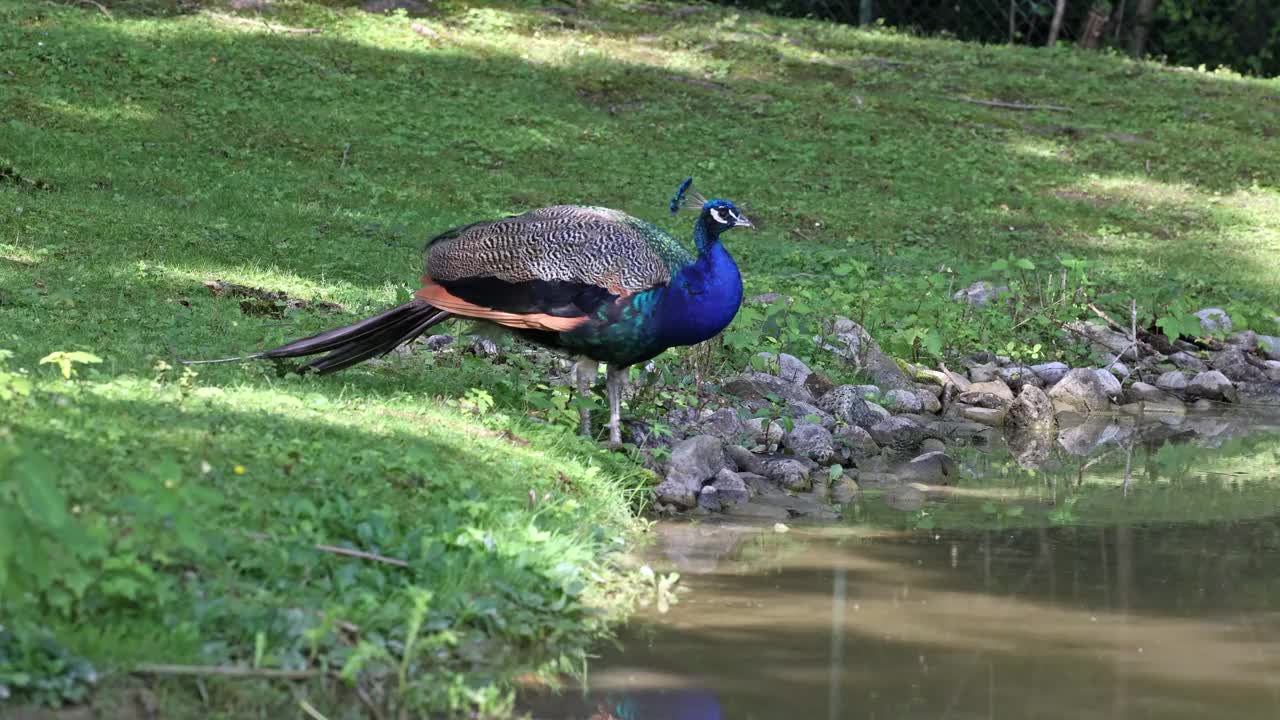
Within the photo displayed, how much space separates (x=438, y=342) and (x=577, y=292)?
2123 mm

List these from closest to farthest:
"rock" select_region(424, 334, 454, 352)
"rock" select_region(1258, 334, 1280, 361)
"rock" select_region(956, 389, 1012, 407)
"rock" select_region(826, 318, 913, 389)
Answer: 1. "rock" select_region(424, 334, 454, 352)
2. "rock" select_region(826, 318, 913, 389)
3. "rock" select_region(956, 389, 1012, 407)
4. "rock" select_region(1258, 334, 1280, 361)

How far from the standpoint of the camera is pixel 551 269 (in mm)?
7875

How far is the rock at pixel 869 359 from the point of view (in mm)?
10664

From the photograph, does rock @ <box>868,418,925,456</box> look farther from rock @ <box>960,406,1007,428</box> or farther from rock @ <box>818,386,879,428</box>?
rock @ <box>960,406,1007,428</box>

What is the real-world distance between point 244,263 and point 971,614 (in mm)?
6780

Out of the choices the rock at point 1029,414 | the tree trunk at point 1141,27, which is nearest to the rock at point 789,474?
the rock at point 1029,414

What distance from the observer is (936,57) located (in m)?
23.0

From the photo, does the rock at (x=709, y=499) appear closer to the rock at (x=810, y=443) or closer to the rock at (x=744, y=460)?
the rock at (x=744, y=460)

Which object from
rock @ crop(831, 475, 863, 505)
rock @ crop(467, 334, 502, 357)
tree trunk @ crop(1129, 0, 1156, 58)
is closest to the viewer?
rock @ crop(831, 475, 863, 505)

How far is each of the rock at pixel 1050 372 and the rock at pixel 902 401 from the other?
1.44 metres

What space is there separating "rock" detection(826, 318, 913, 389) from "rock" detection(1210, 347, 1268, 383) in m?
2.85

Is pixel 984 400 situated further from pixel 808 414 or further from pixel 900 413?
pixel 808 414

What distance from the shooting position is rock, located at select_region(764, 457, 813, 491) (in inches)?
334

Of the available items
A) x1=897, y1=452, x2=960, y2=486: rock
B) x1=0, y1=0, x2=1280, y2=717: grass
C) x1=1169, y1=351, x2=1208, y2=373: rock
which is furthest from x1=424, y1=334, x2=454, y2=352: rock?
x1=1169, y1=351, x2=1208, y2=373: rock
